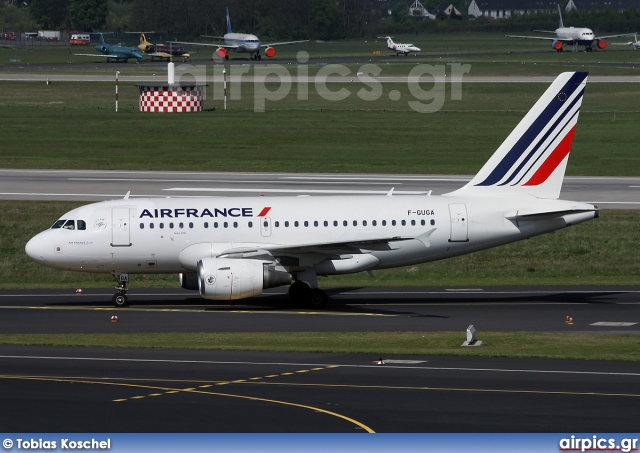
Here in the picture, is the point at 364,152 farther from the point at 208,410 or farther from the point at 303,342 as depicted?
the point at 208,410

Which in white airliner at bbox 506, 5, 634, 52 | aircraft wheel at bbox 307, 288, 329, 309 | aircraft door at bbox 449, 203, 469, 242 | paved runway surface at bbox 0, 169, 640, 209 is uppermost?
white airliner at bbox 506, 5, 634, 52

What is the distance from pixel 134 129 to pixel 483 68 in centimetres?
7800

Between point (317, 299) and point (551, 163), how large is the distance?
406 inches

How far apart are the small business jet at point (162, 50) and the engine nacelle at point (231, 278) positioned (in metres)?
141

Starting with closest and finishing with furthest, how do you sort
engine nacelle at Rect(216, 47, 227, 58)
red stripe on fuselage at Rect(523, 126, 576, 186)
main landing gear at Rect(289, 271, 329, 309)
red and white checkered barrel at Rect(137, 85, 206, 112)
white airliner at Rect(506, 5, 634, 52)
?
main landing gear at Rect(289, 271, 329, 309) → red stripe on fuselage at Rect(523, 126, 576, 186) → red and white checkered barrel at Rect(137, 85, 206, 112) → engine nacelle at Rect(216, 47, 227, 58) → white airliner at Rect(506, 5, 634, 52)

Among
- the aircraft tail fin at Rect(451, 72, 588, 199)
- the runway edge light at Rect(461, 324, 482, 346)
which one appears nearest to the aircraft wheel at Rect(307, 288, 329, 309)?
the aircraft tail fin at Rect(451, 72, 588, 199)

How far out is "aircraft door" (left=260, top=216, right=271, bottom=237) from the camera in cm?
3953

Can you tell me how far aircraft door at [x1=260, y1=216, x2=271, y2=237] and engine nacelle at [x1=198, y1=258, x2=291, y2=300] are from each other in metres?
1.86

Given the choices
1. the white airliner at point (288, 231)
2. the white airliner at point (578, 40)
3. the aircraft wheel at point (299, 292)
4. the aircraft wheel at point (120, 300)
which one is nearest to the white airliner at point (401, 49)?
the white airliner at point (578, 40)

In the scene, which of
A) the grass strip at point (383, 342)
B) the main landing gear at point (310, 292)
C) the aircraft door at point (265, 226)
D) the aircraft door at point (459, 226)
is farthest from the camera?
the main landing gear at point (310, 292)

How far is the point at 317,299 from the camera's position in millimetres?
39875

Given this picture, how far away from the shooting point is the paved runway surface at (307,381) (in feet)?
71.6

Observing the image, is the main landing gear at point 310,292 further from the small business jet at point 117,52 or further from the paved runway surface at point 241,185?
the small business jet at point 117,52

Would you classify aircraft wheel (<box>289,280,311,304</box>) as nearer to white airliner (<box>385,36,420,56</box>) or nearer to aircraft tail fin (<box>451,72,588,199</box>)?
aircraft tail fin (<box>451,72,588,199</box>)
